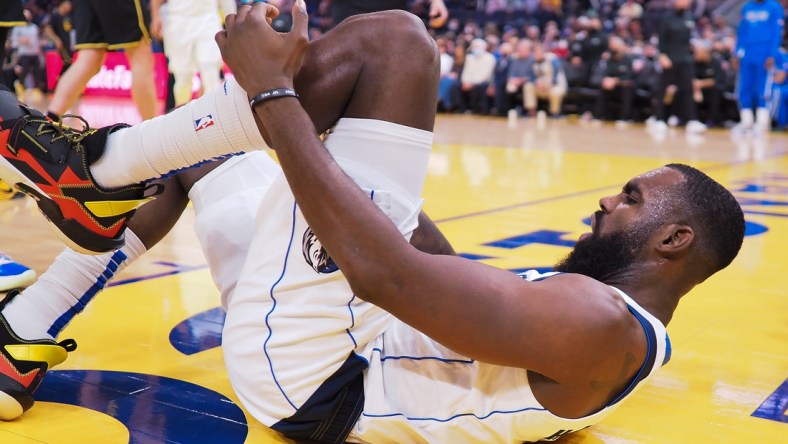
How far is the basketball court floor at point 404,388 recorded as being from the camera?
1.75 meters

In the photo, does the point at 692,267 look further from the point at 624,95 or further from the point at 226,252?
the point at 624,95

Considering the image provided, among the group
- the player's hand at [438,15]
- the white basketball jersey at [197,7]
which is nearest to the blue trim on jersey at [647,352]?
the player's hand at [438,15]

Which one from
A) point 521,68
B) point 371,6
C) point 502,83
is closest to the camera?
point 371,6

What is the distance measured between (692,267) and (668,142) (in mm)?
7929

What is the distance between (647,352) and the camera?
143 cm

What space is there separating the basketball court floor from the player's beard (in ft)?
1.19

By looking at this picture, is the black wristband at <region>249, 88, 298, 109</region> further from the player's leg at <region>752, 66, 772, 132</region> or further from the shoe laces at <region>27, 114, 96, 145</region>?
the player's leg at <region>752, 66, 772, 132</region>

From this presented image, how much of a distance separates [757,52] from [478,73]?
4.92 meters

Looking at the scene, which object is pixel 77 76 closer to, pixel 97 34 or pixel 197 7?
pixel 97 34

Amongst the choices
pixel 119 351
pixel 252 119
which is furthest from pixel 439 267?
pixel 119 351

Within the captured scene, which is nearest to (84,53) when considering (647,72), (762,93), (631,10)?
(762,93)

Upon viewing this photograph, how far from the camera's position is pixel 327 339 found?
5.12ft

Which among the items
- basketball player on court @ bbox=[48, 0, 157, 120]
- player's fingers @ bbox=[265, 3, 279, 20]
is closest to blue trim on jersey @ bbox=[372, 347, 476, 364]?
player's fingers @ bbox=[265, 3, 279, 20]

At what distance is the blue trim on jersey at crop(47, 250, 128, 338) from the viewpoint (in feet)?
6.18
